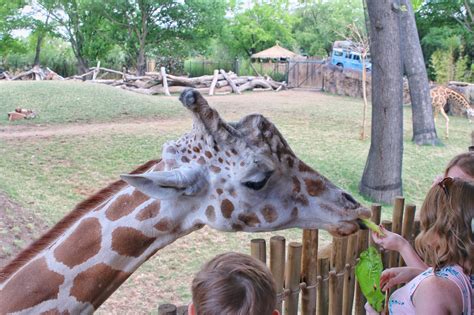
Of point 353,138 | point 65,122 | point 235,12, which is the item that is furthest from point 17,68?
point 353,138

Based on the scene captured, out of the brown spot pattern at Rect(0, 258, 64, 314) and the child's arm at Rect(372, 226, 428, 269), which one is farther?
the child's arm at Rect(372, 226, 428, 269)

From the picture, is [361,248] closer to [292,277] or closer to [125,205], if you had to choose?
[292,277]

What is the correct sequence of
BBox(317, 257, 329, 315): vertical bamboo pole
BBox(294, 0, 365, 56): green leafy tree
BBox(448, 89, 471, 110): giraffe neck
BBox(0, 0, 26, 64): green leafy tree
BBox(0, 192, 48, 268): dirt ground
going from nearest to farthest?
BBox(317, 257, 329, 315): vertical bamboo pole, BBox(0, 192, 48, 268): dirt ground, BBox(448, 89, 471, 110): giraffe neck, BBox(0, 0, 26, 64): green leafy tree, BBox(294, 0, 365, 56): green leafy tree

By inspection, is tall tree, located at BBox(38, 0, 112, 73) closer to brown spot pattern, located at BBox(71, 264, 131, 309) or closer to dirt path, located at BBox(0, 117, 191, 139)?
dirt path, located at BBox(0, 117, 191, 139)

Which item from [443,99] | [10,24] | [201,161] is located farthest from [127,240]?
[10,24]

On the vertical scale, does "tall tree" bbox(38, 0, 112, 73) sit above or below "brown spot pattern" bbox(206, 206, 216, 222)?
above

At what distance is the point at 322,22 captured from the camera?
1821 inches

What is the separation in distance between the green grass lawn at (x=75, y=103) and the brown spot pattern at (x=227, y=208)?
11.9 meters

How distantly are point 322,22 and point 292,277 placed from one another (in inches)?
1802

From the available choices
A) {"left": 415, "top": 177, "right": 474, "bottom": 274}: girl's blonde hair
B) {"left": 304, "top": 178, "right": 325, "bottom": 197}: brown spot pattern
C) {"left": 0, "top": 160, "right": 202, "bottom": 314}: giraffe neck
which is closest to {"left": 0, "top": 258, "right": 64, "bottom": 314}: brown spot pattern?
{"left": 0, "top": 160, "right": 202, "bottom": 314}: giraffe neck

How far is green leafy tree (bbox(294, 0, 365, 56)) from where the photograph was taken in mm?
44750

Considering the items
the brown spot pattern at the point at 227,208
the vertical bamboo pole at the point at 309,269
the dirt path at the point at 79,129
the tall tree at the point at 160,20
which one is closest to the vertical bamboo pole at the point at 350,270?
the vertical bamboo pole at the point at 309,269

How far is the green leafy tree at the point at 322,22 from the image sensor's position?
44.8 meters

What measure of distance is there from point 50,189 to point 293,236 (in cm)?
357
